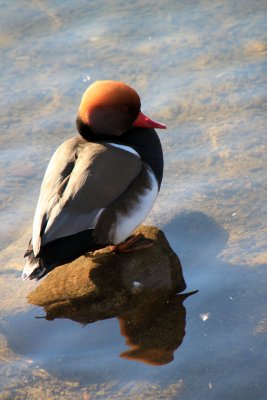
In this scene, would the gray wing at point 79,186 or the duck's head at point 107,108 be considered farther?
the duck's head at point 107,108

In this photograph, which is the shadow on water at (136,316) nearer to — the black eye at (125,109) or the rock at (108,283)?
the rock at (108,283)

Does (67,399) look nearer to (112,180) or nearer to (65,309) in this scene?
(65,309)

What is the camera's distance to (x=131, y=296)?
418 centimetres

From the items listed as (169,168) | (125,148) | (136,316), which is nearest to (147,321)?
(136,316)

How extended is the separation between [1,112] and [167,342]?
9.63 ft

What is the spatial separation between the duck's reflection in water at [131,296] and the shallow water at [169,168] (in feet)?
0.20

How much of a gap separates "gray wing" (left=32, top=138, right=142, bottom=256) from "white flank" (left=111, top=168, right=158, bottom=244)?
0.40 feet

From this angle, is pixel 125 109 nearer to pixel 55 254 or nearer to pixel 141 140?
pixel 141 140

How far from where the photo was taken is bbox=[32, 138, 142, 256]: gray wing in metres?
4.13

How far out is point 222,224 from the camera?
479 cm

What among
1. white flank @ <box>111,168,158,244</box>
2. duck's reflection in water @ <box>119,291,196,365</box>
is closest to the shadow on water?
duck's reflection in water @ <box>119,291,196,365</box>

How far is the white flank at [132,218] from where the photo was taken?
4355 millimetres

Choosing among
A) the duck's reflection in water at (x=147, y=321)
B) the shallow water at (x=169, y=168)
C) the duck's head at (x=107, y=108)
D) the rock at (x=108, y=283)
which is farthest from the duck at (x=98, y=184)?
the shallow water at (x=169, y=168)

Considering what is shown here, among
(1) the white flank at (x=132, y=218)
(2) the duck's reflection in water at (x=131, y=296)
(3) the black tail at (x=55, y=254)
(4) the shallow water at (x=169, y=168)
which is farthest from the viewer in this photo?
(1) the white flank at (x=132, y=218)
